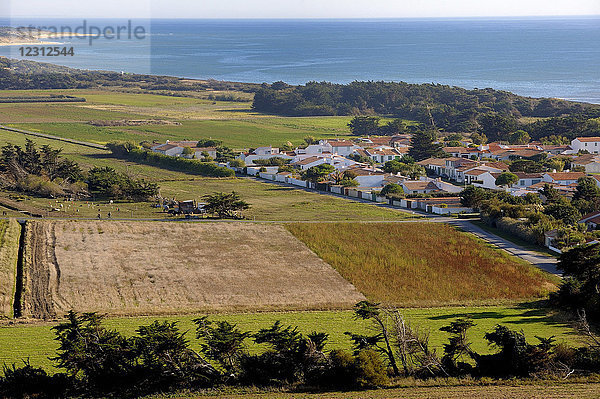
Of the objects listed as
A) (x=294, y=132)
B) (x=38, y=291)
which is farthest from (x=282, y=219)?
(x=294, y=132)

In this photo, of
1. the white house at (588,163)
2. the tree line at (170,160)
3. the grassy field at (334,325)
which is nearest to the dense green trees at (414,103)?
the white house at (588,163)

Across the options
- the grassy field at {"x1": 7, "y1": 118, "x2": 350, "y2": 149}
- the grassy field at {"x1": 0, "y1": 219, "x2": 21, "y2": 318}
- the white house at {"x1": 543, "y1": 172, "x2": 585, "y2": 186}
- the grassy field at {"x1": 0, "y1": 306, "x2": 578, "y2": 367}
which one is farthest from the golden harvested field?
the grassy field at {"x1": 7, "y1": 118, "x2": 350, "y2": 149}

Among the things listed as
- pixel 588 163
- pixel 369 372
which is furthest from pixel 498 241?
pixel 588 163

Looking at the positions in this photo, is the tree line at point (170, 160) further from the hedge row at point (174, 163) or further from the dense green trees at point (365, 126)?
the dense green trees at point (365, 126)

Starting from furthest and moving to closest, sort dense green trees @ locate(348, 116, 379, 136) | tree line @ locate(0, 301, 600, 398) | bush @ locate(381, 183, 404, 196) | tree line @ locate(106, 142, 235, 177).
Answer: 1. dense green trees @ locate(348, 116, 379, 136)
2. tree line @ locate(106, 142, 235, 177)
3. bush @ locate(381, 183, 404, 196)
4. tree line @ locate(0, 301, 600, 398)

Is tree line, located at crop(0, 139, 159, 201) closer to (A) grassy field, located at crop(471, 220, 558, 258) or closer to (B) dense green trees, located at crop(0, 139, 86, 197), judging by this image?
(B) dense green trees, located at crop(0, 139, 86, 197)

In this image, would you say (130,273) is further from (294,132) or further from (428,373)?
(294,132)
